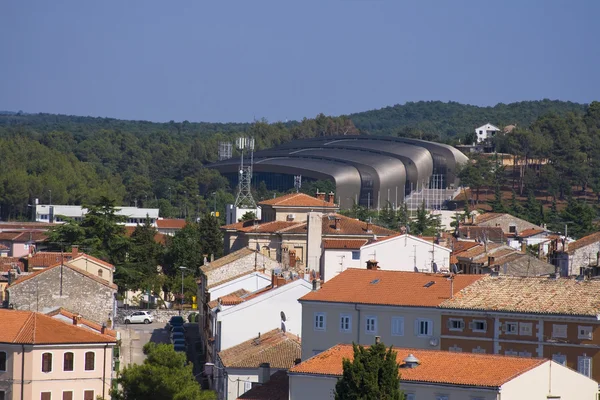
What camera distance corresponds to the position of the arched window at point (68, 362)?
40.9 m

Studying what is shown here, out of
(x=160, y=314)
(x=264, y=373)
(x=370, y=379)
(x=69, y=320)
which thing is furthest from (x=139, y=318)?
(x=370, y=379)

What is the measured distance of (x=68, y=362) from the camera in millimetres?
40938

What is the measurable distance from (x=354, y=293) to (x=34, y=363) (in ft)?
28.3

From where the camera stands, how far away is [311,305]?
40469 mm

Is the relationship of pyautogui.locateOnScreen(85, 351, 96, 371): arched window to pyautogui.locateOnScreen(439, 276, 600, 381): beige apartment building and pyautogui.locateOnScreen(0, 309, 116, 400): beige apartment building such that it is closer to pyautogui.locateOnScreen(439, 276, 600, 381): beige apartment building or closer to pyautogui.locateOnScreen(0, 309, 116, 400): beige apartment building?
pyautogui.locateOnScreen(0, 309, 116, 400): beige apartment building

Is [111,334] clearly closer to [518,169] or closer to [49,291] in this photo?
[49,291]

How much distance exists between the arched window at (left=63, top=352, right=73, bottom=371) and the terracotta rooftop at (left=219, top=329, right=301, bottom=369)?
408 centimetres

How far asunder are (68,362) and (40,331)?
112 centimetres

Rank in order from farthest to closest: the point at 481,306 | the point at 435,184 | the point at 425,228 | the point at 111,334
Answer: the point at 435,184 → the point at 425,228 → the point at 111,334 → the point at 481,306

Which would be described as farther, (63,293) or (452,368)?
(63,293)

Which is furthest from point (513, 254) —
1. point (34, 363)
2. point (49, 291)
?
point (34, 363)

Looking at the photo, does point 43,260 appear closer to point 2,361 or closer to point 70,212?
point 2,361

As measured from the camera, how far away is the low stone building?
166ft

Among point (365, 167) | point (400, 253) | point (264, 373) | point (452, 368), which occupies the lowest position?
point (264, 373)
